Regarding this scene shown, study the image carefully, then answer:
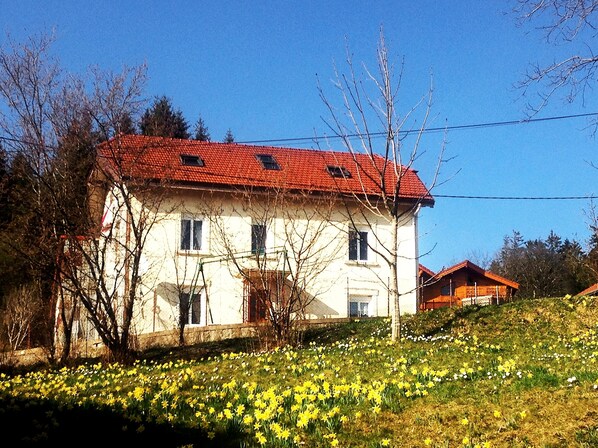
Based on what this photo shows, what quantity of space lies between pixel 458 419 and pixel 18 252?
1233 cm

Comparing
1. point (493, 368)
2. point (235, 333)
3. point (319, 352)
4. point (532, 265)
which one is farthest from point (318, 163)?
point (532, 265)

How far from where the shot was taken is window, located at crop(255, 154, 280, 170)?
28036 mm

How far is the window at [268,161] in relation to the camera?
2804cm

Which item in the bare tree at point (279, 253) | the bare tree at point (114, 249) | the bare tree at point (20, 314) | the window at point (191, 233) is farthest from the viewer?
the window at point (191, 233)

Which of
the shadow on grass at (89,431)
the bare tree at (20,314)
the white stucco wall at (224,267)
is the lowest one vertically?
the shadow on grass at (89,431)

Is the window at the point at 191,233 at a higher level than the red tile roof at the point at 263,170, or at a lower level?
lower

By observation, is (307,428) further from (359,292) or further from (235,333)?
(359,292)

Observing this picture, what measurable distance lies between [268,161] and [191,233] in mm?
5499

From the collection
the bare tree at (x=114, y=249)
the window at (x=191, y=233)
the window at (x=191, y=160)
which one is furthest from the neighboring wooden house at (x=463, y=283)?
the bare tree at (x=114, y=249)

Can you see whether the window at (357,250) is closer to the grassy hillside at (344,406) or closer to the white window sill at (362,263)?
the white window sill at (362,263)

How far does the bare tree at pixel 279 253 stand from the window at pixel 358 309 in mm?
1553

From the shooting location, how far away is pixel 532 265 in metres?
57.5

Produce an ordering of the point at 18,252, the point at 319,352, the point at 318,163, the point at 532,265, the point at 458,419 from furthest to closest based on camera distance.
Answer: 1. the point at 532,265
2. the point at 318,163
3. the point at 18,252
4. the point at 319,352
5. the point at 458,419

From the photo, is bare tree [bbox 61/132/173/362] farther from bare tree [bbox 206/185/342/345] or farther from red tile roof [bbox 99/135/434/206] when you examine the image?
bare tree [bbox 206/185/342/345]
